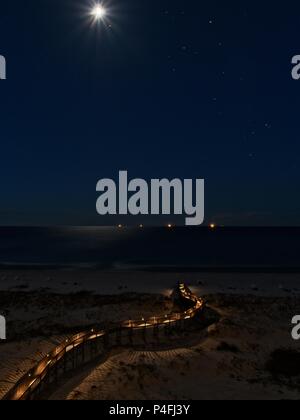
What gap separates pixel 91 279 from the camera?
53719 mm

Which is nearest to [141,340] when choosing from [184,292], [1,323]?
[1,323]

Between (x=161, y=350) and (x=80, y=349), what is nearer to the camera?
(x=80, y=349)

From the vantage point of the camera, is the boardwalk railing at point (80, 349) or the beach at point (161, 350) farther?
the beach at point (161, 350)

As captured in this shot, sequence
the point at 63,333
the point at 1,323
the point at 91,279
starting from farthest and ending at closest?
the point at 91,279
the point at 1,323
the point at 63,333

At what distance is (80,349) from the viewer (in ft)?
61.3

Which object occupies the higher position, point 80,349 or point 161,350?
point 80,349

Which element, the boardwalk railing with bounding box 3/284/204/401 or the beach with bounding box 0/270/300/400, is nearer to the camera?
the boardwalk railing with bounding box 3/284/204/401

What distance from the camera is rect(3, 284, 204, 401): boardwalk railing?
13.4 meters

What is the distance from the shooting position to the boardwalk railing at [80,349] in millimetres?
13367
